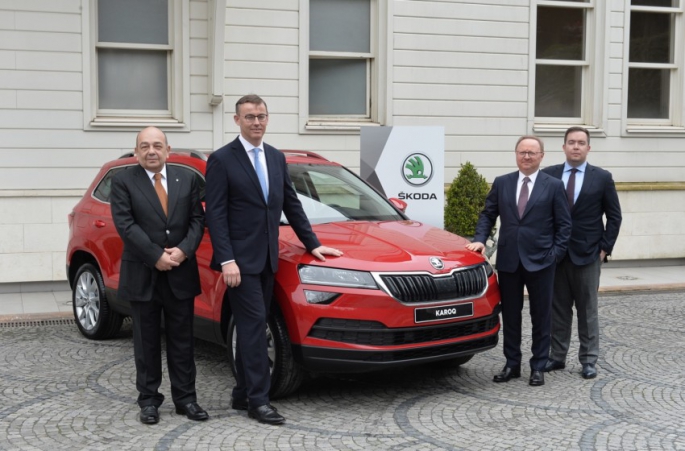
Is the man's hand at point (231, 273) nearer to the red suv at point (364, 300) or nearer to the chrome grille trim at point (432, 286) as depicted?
the red suv at point (364, 300)

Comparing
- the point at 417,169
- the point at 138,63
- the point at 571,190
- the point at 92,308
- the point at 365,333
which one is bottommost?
the point at 92,308

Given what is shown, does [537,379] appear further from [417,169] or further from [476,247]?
[417,169]

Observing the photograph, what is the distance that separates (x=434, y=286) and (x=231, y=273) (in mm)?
1367

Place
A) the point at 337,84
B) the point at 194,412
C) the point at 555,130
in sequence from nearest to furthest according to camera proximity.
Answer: the point at 194,412
the point at 337,84
the point at 555,130

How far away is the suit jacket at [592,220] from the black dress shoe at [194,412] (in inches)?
120

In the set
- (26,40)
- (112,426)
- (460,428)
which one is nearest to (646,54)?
(26,40)

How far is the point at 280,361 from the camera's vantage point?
557 centimetres

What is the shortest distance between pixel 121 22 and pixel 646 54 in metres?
8.18

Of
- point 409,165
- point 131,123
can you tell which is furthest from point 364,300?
point 131,123

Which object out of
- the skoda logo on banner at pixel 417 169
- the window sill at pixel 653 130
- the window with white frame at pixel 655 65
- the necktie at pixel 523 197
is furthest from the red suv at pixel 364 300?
the window with white frame at pixel 655 65

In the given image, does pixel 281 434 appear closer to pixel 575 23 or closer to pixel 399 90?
pixel 399 90

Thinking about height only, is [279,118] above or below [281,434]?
above

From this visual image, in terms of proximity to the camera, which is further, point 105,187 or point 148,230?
point 105,187

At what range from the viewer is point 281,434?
509 centimetres
